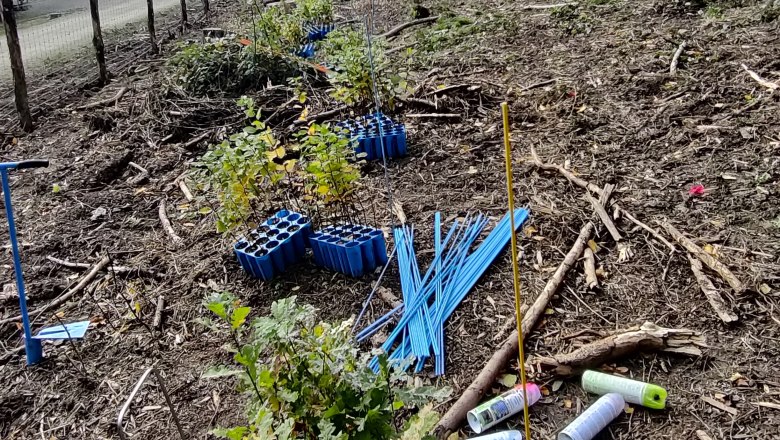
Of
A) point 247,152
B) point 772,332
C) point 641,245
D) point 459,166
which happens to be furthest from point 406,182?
point 772,332

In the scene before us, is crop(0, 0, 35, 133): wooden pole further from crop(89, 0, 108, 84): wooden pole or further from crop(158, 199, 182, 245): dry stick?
crop(158, 199, 182, 245): dry stick

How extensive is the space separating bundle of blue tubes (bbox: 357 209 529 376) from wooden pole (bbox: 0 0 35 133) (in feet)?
14.8

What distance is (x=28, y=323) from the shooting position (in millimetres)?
2984

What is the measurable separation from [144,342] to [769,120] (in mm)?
4280

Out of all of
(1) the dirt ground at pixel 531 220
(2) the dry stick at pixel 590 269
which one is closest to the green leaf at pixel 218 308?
(1) the dirt ground at pixel 531 220

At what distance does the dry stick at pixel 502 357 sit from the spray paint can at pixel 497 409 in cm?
5

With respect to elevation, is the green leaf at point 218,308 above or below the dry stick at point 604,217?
above

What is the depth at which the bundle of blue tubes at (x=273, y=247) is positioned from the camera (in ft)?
11.4

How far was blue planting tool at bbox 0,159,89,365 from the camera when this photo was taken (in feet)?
9.41

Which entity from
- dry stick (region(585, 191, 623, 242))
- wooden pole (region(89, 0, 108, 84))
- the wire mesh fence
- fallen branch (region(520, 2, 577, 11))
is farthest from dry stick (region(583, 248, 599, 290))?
the wire mesh fence

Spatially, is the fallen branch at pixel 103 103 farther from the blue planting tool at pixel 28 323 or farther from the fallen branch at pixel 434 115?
the blue planting tool at pixel 28 323

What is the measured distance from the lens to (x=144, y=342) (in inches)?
125

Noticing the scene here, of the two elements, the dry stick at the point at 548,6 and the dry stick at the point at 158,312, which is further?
the dry stick at the point at 548,6

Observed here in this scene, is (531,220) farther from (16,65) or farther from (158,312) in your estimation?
(16,65)
